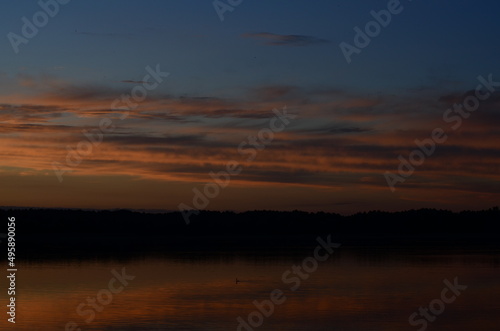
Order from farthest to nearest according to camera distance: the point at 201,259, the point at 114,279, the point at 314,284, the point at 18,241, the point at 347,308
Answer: the point at 18,241 < the point at 201,259 < the point at 114,279 < the point at 314,284 < the point at 347,308

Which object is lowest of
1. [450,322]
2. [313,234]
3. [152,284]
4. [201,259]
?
[450,322]

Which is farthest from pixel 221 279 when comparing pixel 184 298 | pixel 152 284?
pixel 184 298

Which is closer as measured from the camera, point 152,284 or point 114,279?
point 152,284

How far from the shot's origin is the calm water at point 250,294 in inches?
931

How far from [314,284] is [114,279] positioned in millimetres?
8646

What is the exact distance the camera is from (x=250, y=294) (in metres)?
30.3

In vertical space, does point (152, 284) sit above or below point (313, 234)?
below

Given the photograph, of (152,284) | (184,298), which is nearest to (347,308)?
(184,298)

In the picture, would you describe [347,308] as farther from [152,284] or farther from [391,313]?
[152,284]

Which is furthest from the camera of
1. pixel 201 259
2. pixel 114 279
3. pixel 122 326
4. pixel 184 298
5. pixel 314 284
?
pixel 201 259

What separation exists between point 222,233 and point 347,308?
72581 millimetres

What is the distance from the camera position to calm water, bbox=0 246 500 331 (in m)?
23.6

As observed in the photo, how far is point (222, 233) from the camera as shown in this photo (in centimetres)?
9869

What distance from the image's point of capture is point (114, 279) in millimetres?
35844
